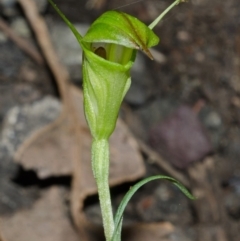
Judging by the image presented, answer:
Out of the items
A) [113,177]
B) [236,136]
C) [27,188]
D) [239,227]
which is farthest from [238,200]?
[27,188]

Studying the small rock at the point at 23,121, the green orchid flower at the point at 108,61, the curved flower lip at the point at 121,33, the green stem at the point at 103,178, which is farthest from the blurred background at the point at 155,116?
the curved flower lip at the point at 121,33

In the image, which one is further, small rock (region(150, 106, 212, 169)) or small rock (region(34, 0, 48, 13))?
small rock (region(34, 0, 48, 13))

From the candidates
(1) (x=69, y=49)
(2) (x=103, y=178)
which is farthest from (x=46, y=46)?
(2) (x=103, y=178)

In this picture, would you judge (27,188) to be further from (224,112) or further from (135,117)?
(224,112)

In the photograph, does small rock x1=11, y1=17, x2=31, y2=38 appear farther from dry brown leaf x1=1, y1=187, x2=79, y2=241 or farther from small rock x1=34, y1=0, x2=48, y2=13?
dry brown leaf x1=1, y1=187, x2=79, y2=241

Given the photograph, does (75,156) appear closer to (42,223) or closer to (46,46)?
(42,223)

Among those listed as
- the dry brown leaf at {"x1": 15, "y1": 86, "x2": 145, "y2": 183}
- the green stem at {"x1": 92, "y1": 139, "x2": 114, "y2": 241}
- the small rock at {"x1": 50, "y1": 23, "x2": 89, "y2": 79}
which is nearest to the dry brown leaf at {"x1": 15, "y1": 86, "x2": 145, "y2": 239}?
the dry brown leaf at {"x1": 15, "y1": 86, "x2": 145, "y2": 183}

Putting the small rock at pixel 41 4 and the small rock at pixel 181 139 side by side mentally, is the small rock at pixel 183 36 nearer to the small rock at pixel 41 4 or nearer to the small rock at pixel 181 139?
the small rock at pixel 181 139
